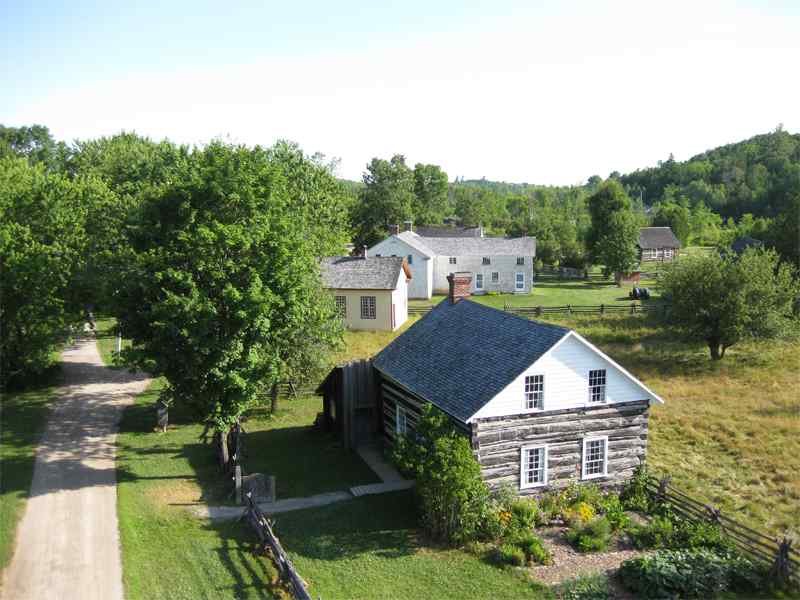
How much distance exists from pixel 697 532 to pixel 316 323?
55.3ft

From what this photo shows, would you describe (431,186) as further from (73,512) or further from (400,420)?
(73,512)

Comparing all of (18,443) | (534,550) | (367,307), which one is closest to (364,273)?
(367,307)

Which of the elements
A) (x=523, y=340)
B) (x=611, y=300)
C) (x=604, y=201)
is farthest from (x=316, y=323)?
(x=604, y=201)

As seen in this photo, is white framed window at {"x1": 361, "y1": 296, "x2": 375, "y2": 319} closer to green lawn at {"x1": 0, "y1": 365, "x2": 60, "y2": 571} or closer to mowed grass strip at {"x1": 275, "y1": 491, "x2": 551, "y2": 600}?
green lawn at {"x1": 0, "y1": 365, "x2": 60, "y2": 571}

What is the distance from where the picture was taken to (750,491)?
23359mm

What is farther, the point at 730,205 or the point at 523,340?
the point at 730,205

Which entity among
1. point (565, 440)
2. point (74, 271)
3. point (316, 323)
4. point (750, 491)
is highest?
point (74, 271)

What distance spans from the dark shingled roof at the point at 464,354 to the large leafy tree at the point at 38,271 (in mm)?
16209

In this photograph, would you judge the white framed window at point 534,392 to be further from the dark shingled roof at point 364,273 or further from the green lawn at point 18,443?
the dark shingled roof at point 364,273

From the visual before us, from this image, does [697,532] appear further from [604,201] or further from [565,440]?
[604,201]

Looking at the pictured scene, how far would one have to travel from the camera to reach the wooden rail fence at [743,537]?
1670 centimetres

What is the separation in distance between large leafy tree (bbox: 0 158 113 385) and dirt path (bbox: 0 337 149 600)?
10.9 ft

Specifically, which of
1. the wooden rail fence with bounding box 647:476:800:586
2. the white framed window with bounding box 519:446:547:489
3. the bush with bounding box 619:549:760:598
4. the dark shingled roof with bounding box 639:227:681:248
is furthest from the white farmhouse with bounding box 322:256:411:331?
the dark shingled roof with bounding box 639:227:681:248


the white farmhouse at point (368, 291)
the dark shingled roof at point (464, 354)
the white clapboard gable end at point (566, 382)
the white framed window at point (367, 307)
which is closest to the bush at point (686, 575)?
the white clapboard gable end at point (566, 382)
